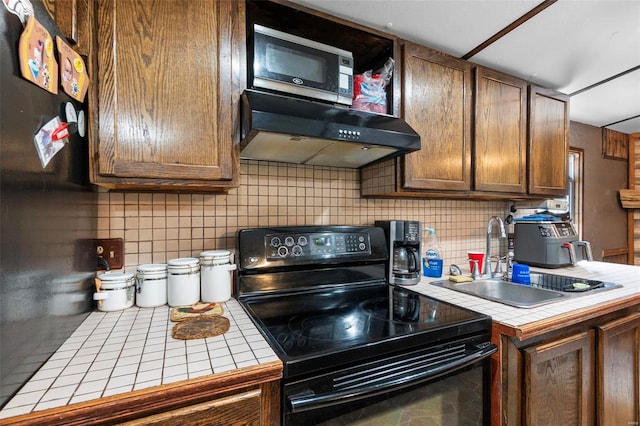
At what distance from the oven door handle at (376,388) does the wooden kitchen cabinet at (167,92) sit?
2.38 feet

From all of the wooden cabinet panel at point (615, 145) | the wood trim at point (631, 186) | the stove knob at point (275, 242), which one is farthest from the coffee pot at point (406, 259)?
the wood trim at point (631, 186)

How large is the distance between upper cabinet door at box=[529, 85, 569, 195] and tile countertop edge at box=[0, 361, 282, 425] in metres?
1.93

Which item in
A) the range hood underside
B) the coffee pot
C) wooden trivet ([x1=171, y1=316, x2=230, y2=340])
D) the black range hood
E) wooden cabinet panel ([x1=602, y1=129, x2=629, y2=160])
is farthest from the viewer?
wooden cabinet panel ([x1=602, y1=129, x2=629, y2=160])

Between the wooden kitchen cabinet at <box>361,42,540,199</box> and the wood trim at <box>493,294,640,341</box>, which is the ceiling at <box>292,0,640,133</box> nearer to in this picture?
the wooden kitchen cabinet at <box>361,42,540,199</box>

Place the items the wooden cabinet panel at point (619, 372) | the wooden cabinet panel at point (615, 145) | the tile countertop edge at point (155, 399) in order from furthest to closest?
1. the wooden cabinet panel at point (615, 145)
2. the wooden cabinet panel at point (619, 372)
3. the tile countertop edge at point (155, 399)

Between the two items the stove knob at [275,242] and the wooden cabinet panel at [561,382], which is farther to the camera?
the stove knob at [275,242]

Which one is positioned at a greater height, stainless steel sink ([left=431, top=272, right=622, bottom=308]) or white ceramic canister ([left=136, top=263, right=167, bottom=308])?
white ceramic canister ([left=136, top=263, right=167, bottom=308])

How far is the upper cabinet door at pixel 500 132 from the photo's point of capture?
5.31 ft

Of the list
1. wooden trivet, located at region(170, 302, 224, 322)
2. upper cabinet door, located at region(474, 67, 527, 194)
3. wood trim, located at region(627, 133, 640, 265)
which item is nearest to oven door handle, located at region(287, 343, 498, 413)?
wooden trivet, located at region(170, 302, 224, 322)

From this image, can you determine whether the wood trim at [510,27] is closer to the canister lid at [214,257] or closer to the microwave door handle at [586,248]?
the microwave door handle at [586,248]

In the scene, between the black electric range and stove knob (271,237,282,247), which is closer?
the black electric range

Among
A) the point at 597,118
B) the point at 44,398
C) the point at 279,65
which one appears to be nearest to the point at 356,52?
the point at 279,65

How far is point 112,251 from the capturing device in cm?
116

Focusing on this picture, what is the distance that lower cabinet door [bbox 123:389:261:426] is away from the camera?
0.61 m
